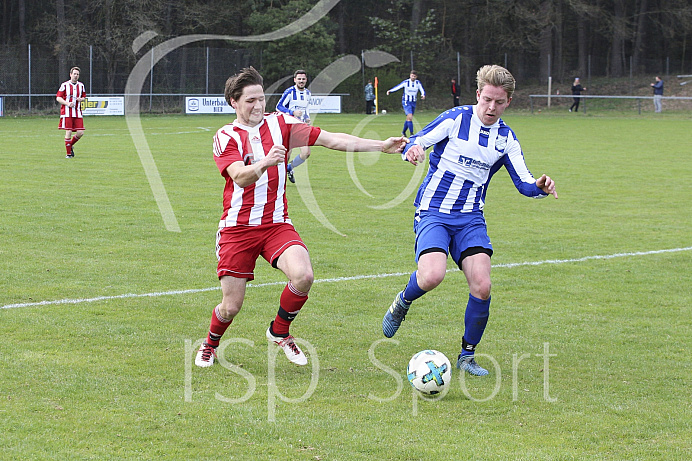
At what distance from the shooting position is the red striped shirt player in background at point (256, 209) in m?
5.32

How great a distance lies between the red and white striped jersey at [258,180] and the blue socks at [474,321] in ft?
4.51

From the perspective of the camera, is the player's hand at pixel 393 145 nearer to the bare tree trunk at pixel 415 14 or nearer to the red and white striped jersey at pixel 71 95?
the red and white striped jersey at pixel 71 95

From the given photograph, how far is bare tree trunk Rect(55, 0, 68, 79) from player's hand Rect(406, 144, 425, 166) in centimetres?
3549

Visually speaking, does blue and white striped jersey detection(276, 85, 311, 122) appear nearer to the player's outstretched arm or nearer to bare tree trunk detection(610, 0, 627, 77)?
the player's outstretched arm

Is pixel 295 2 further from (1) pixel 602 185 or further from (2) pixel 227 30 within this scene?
(1) pixel 602 185

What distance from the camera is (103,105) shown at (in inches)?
1391

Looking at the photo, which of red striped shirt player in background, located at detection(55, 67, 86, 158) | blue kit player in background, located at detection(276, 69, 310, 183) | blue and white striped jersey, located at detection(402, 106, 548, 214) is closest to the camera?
blue and white striped jersey, located at detection(402, 106, 548, 214)

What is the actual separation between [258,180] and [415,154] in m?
1.04

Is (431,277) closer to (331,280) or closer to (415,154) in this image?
(415,154)

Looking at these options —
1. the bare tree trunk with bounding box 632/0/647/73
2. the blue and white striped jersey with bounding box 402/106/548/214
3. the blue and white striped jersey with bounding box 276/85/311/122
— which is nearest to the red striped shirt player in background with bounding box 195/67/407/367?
the blue and white striped jersey with bounding box 402/106/548/214

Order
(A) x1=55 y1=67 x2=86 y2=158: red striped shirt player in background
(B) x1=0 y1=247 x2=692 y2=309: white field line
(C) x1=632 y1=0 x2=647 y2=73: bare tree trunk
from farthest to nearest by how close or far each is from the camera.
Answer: (C) x1=632 y1=0 x2=647 y2=73: bare tree trunk < (A) x1=55 y1=67 x2=86 y2=158: red striped shirt player in background < (B) x1=0 y1=247 x2=692 y2=309: white field line

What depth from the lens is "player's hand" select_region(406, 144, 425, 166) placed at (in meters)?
5.37

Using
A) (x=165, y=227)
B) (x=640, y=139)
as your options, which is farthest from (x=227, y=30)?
(x=165, y=227)

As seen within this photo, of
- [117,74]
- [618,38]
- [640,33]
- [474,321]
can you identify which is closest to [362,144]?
[474,321]
